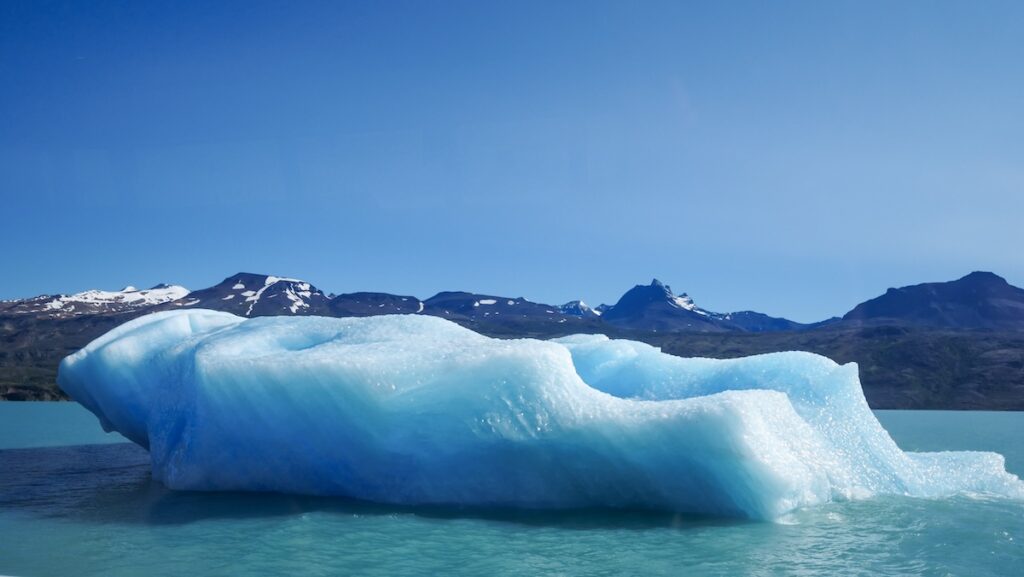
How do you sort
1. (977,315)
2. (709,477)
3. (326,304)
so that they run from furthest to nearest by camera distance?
(326,304) → (977,315) → (709,477)

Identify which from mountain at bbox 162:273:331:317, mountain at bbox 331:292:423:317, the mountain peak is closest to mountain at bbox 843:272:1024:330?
the mountain peak

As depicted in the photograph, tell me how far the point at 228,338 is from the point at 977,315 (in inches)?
7200

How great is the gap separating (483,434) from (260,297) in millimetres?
171626

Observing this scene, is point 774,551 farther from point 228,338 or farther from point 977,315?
point 977,315

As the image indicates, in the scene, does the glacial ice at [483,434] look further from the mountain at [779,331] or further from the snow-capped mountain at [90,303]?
the snow-capped mountain at [90,303]

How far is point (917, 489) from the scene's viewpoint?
41.7 feet

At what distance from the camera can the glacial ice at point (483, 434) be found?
1048 cm

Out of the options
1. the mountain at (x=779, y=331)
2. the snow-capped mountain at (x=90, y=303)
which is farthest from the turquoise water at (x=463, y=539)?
the snow-capped mountain at (x=90, y=303)

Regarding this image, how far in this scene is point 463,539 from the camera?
9.14 metres

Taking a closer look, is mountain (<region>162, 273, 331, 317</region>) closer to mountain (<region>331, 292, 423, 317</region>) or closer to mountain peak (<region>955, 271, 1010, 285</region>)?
mountain (<region>331, 292, 423, 317</region>)

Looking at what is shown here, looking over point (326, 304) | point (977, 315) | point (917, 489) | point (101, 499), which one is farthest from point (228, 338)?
point (977, 315)

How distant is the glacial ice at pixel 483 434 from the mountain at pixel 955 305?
535ft

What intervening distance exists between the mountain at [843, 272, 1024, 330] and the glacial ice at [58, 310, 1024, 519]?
16306 centimetres

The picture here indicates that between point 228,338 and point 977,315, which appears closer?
point 228,338
